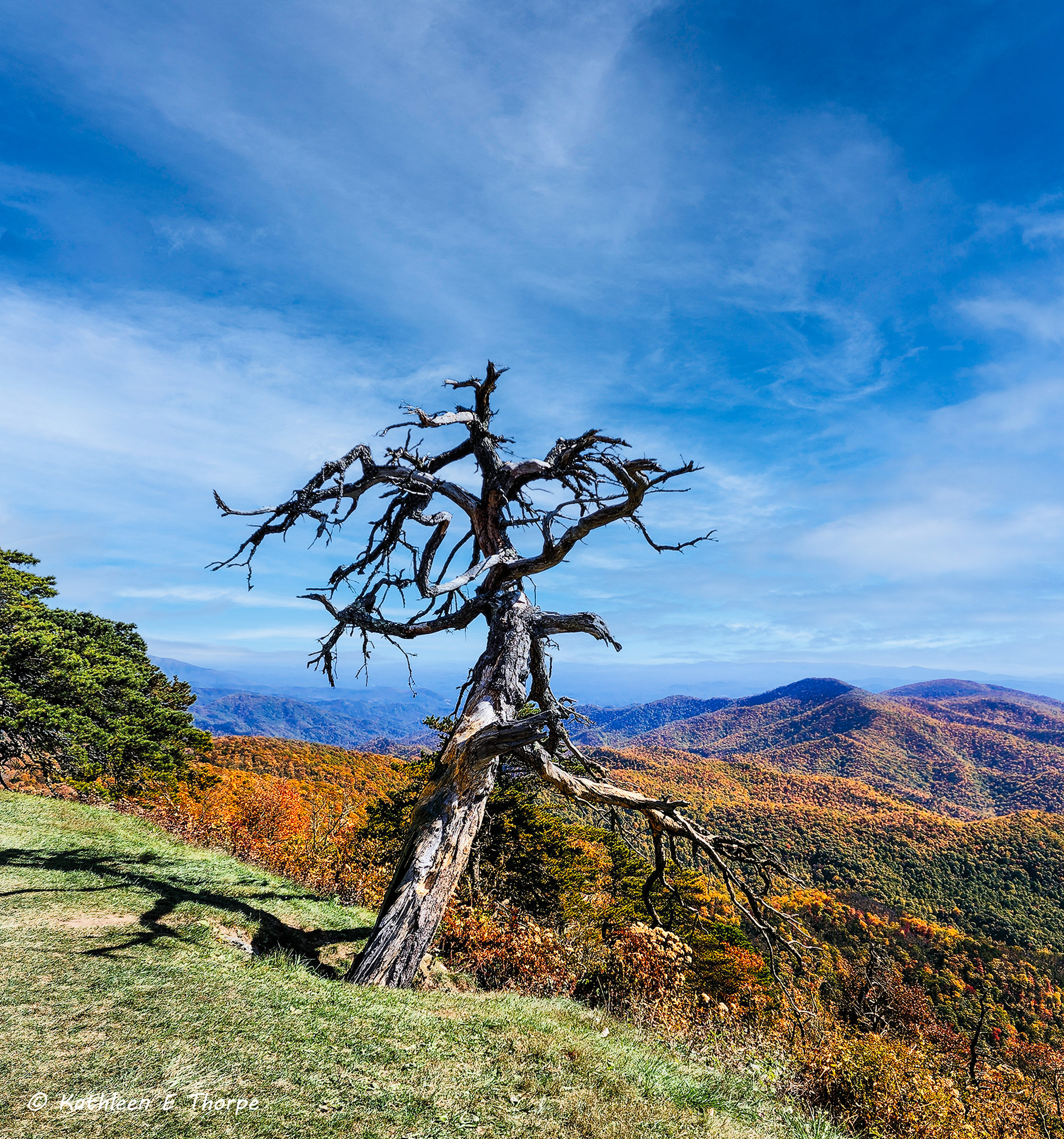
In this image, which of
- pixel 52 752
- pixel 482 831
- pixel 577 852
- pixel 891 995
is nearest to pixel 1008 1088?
pixel 891 995

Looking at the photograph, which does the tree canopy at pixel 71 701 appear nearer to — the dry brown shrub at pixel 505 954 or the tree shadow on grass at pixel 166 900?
the tree shadow on grass at pixel 166 900

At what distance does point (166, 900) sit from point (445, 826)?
479cm

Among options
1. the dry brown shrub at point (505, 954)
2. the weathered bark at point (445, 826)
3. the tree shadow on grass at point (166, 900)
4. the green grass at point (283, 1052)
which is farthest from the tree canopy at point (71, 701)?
the weathered bark at point (445, 826)

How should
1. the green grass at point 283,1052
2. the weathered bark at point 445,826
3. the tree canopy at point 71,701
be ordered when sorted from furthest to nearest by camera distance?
the tree canopy at point 71,701 < the weathered bark at point 445,826 < the green grass at point 283,1052

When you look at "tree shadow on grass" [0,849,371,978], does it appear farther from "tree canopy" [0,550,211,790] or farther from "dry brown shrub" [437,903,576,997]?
"tree canopy" [0,550,211,790]

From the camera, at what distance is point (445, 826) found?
596cm

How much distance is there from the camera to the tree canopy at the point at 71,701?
34.3 feet

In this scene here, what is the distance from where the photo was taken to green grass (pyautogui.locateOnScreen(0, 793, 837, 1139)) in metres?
3.52

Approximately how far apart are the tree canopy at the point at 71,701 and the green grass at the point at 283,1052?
14.2 ft

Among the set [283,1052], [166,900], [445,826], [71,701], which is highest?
[71,701]

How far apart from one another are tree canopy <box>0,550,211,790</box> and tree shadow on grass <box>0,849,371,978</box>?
251 centimetres

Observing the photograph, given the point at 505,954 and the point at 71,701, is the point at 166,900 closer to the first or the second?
the point at 505,954

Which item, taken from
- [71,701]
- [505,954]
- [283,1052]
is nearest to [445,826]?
[283,1052]

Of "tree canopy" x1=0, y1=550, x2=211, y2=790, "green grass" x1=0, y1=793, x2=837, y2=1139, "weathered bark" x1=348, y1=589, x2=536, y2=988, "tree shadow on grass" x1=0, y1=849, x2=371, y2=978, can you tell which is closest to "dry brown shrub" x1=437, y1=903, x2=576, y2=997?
"tree shadow on grass" x1=0, y1=849, x2=371, y2=978
